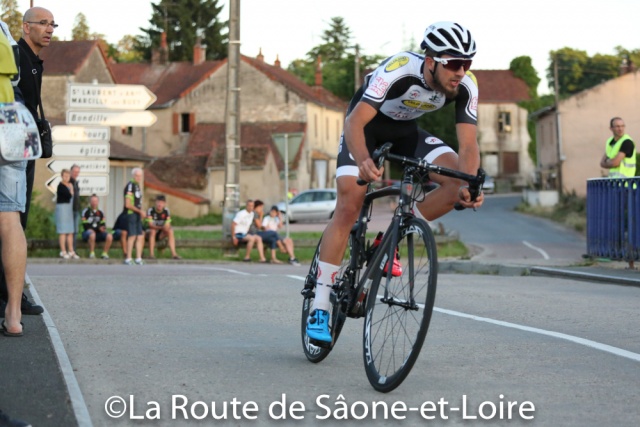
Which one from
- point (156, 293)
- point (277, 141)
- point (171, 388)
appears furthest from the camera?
point (277, 141)

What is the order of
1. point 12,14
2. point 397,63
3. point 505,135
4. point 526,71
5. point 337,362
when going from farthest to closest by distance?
point 526,71, point 505,135, point 12,14, point 337,362, point 397,63

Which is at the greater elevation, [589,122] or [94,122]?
[589,122]

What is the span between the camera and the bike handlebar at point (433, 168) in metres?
5.72

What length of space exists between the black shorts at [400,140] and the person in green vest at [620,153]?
36.0ft

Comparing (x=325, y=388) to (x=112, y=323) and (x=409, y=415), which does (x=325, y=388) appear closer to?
(x=409, y=415)

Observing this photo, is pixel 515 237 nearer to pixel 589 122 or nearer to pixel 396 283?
pixel 396 283

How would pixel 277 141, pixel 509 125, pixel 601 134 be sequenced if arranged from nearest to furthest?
pixel 277 141, pixel 601 134, pixel 509 125

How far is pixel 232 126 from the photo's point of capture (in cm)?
2850

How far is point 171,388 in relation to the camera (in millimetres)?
5715

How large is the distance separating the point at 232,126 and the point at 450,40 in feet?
74.9

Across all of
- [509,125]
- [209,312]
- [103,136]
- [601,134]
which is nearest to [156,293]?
[209,312]

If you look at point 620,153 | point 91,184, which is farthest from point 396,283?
point 91,184

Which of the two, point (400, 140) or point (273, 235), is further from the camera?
point (273, 235)

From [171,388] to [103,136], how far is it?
73.2ft
